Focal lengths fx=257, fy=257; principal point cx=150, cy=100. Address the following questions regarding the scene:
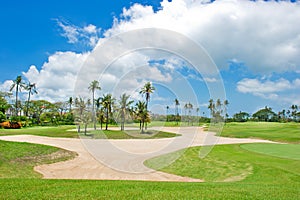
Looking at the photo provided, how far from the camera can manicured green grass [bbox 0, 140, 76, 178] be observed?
17.0m

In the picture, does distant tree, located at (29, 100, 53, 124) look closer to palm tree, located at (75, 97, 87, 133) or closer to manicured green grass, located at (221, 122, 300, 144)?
palm tree, located at (75, 97, 87, 133)

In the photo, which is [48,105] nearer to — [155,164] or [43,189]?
[155,164]

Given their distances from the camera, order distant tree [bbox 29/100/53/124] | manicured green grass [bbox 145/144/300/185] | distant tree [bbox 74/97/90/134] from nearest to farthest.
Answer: manicured green grass [bbox 145/144/300/185] < distant tree [bbox 74/97/90/134] < distant tree [bbox 29/100/53/124]

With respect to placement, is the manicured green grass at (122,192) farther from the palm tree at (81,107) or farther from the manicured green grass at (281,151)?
the palm tree at (81,107)

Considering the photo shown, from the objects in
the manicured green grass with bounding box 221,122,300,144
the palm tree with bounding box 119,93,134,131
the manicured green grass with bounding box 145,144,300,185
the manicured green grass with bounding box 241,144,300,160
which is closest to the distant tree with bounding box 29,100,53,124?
the palm tree with bounding box 119,93,134,131

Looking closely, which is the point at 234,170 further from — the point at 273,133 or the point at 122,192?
the point at 273,133

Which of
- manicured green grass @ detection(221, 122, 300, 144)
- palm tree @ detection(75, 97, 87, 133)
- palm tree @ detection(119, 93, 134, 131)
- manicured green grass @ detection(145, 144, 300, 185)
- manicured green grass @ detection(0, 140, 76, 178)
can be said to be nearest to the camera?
manicured green grass @ detection(145, 144, 300, 185)

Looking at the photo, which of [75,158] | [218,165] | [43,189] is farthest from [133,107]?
[43,189]

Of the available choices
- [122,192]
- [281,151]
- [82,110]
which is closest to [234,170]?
→ [122,192]

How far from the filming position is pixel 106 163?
893 inches

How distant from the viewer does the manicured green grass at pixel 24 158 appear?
55.6 feet

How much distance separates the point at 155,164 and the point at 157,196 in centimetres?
1400

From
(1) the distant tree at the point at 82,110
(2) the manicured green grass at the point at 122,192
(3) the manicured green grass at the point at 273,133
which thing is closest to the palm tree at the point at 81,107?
(1) the distant tree at the point at 82,110

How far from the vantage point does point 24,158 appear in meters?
21.6
